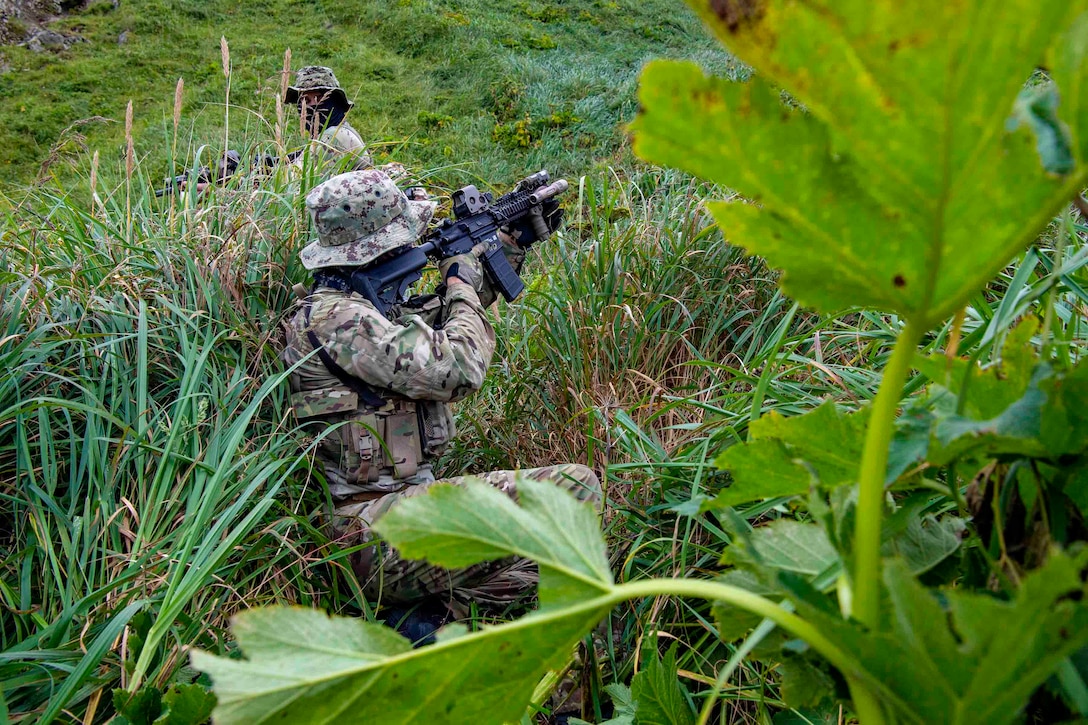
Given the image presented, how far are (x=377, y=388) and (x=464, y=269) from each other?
27.7 inches

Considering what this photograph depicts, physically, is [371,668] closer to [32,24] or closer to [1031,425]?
[1031,425]

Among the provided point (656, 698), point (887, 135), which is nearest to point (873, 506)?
point (887, 135)

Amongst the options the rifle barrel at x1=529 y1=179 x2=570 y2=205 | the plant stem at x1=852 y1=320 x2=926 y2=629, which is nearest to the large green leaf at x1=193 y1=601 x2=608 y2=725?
the plant stem at x1=852 y1=320 x2=926 y2=629

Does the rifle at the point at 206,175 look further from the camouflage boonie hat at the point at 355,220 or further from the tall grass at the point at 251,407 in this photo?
the camouflage boonie hat at the point at 355,220

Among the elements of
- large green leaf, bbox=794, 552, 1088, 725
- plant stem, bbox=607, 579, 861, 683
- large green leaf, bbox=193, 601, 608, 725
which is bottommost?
large green leaf, bbox=193, 601, 608, 725

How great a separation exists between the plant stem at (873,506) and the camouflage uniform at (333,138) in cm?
337

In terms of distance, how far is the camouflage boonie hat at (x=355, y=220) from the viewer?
113 inches

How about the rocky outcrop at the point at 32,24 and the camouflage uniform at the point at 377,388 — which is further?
the rocky outcrop at the point at 32,24

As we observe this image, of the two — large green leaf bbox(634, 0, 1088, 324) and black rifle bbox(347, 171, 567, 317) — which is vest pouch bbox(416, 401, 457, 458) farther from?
large green leaf bbox(634, 0, 1088, 324)

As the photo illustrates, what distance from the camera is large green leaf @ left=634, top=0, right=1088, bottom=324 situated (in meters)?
0.38

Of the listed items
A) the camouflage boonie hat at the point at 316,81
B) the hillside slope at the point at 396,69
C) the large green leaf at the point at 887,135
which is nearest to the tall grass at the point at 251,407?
the large green leaf at the point at 887,135

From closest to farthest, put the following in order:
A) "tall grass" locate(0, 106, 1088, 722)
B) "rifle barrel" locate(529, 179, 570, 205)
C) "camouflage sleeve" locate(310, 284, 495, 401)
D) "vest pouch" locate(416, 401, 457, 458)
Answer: "tall grass" locate(0, 106, 1088, 722), "camouflage sleeve" locate(310, 284, 495, 401), "vest pouch" locate(416, 401, 457, 458), "rifle barrel" locate(529, 179, 570, 205)

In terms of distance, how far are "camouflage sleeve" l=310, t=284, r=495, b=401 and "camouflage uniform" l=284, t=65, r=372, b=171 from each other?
1.01 metres

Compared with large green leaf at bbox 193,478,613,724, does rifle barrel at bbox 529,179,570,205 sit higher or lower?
lower
